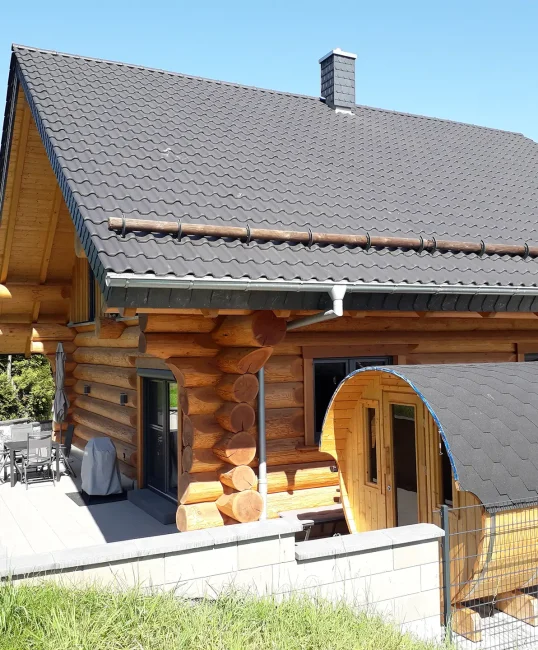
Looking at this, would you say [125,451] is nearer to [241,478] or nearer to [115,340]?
[115,340]

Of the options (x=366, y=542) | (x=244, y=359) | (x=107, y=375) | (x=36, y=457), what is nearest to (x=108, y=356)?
(x=107, y=375)

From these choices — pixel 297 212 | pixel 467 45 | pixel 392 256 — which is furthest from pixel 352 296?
pixel 467 45

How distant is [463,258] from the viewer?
26.1 ft

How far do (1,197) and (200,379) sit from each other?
18.4 feet

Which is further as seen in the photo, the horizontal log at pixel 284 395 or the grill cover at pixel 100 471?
the grill cover at pixel 100 471

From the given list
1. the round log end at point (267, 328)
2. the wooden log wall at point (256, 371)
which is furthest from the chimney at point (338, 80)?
the round log end at point (267, 328)

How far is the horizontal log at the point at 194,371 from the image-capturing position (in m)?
6.86

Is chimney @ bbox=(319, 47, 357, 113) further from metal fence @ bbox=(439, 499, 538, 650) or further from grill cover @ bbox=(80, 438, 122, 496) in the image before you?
metal fence @ bbox=(439, 499, 538, 650)

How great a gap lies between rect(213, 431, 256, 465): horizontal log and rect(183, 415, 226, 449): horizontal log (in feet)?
0.49

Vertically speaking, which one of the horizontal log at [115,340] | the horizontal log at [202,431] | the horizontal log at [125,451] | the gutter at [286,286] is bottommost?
the horizontal log at [125,451]

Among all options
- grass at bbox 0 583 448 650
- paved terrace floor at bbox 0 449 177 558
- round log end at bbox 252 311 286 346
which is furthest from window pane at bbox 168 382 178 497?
grass at bbox 0 583 448 650

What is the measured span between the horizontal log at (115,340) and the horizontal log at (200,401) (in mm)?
3021

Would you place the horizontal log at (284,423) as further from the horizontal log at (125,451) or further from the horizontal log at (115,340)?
the horizontal log at (125,451)

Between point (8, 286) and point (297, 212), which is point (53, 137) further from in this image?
point (8, 286)
